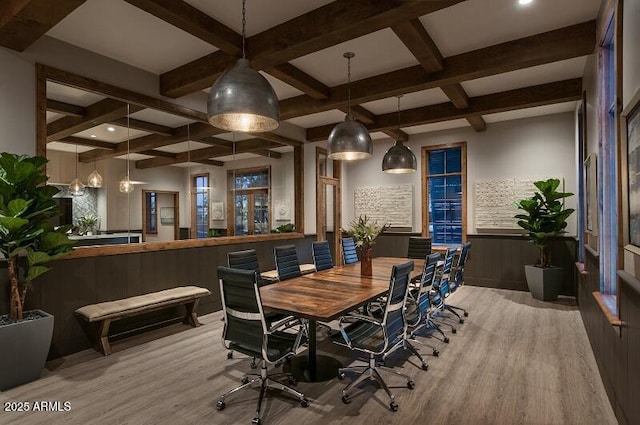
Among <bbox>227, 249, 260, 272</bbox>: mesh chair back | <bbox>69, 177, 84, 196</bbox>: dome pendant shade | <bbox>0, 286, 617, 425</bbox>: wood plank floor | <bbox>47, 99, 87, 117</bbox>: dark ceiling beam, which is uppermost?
<bbox>47, 99, 87, 117</bbox>: dark ceiling beam

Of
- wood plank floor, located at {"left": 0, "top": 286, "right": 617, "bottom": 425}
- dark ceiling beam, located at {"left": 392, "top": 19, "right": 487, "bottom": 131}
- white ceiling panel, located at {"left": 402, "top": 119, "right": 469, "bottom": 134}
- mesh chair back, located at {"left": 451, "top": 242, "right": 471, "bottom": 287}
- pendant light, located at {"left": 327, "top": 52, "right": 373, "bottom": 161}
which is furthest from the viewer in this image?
white ceiling panel, located at {"left": 402, "top": 119, "right": 469, "bottom": 134}

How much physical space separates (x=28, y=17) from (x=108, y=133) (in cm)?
159

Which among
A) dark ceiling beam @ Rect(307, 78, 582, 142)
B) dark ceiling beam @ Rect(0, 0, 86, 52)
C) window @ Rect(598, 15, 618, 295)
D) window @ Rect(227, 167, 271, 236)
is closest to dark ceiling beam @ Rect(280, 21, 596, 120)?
window @ Rect(598, 15, 618, 295)

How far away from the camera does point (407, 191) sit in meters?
7.54

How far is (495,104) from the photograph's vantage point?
17.0 feet

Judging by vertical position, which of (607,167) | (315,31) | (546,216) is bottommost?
(546,216)

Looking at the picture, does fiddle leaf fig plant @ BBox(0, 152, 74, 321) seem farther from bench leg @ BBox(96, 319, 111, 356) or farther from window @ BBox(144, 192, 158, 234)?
window @ BBox(144, 192, 158, 234)

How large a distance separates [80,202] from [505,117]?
6698mm

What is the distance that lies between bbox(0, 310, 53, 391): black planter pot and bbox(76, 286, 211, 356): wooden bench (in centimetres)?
42

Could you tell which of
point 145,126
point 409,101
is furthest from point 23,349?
point 409,101

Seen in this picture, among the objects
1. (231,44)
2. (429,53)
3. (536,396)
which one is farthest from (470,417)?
(231,44)

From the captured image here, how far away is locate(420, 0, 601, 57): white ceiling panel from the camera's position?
3.02 m

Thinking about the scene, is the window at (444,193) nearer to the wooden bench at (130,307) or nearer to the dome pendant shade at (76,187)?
the wooden bench at (130,307)

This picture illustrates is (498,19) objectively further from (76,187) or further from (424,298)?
(76,187)
